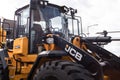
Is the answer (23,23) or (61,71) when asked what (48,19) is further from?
(61,71)

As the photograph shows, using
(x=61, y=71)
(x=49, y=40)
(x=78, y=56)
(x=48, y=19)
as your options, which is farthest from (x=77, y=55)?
(x=48, y=19)

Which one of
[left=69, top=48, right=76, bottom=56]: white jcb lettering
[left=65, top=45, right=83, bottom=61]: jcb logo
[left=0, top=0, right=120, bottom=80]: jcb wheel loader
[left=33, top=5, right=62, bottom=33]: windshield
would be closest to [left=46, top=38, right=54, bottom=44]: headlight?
[left=0, top=0, right=120, bottom=80]: jcb wheel loader

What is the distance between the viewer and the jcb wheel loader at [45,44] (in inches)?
252

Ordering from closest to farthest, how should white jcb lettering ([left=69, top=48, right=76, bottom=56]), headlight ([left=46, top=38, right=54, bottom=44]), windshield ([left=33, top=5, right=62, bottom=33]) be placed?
white jcb lettering ([left=69, top=48, right=76, bottom=56]) → headlight ([left=46, top=38, right=54, bottom=44]) → windshield ([left=33, top=5, right=62, bottom=33])

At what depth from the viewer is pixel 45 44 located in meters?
7.01

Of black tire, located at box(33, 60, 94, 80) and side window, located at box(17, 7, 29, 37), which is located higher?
side window, located at box(17, 7, 29, 37)

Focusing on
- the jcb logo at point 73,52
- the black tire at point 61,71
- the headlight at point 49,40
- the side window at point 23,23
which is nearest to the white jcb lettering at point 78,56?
the jcb logo at point 73,52

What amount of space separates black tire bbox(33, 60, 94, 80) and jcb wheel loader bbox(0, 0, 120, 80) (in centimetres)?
7

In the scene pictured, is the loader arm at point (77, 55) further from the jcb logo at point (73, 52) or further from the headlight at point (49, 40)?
the headlight at point (49, 40)

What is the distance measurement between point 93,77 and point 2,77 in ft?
9.86

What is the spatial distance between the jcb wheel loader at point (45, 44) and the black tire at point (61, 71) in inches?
2.6

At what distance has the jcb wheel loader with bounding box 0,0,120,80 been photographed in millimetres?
6403

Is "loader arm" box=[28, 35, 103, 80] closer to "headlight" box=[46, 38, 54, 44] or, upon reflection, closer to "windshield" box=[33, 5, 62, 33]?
"headlight" box=[46, 38, 54, 44]

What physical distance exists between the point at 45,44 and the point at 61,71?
148 centimetres
